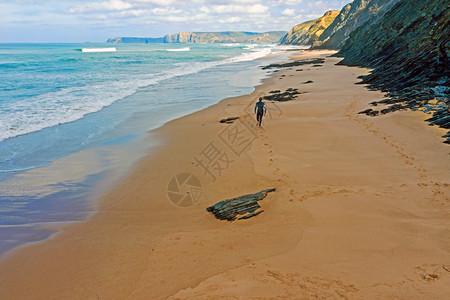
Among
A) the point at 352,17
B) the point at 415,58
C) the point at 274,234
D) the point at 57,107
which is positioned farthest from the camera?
the point at 352,17

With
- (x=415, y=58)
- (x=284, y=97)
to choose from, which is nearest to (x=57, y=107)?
(x=284, y=97)

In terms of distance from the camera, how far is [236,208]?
6.40m

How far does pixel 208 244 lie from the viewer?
5379mm

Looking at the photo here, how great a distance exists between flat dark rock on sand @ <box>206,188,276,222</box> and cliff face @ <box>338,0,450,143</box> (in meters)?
7.74

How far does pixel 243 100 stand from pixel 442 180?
14.4m

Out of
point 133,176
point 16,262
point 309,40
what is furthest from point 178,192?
point 309,40

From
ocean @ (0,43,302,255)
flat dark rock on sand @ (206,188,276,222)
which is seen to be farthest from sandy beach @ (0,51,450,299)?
ocean @ (0,43,302,255)

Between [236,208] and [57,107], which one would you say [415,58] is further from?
[57,107]

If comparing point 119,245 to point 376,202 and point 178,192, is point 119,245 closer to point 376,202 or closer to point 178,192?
point 178,192

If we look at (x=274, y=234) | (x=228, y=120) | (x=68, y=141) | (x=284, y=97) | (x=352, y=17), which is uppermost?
(x=352, y=17)

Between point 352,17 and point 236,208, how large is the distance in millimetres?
99280

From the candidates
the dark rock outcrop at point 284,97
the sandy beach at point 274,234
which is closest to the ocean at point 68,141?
the sandy beach at point 274,234

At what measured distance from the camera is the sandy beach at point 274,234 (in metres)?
4.25

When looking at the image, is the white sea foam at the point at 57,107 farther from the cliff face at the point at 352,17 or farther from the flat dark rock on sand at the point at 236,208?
the cliff face at the point at 352,17
